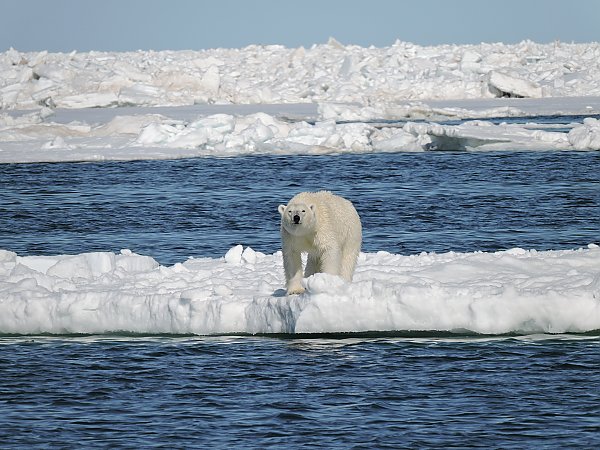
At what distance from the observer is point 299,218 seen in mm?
8656

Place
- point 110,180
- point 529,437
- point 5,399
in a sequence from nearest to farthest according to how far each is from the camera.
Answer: point 529,437
point 5,399
point 110,180

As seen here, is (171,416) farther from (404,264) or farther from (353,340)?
(404,264)

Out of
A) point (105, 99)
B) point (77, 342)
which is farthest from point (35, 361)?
point (105, 99)

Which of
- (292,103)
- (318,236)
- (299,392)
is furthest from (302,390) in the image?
(292,103)

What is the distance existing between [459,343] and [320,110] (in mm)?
30106

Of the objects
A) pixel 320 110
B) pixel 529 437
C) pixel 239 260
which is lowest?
pixel 529 437

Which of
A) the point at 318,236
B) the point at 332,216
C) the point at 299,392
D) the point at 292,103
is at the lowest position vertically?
the point at 299,392

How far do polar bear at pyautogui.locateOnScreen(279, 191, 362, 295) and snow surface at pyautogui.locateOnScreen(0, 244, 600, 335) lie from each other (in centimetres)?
26

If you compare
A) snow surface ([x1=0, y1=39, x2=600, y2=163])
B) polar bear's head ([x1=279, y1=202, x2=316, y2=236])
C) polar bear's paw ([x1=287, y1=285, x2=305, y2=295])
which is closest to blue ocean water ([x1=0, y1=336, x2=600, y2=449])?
polar bear's paw ([x1=287, y1=285, x2=305, y2=295])

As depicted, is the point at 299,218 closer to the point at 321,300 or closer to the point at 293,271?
the point at 293,271

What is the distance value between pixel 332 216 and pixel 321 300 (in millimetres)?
893

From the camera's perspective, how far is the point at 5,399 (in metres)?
7.34

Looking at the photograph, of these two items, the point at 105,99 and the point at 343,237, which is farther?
the point at 105,99

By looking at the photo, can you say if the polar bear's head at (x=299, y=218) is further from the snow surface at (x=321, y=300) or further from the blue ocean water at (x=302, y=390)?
the blue ocean water at (x=302, y=390)
